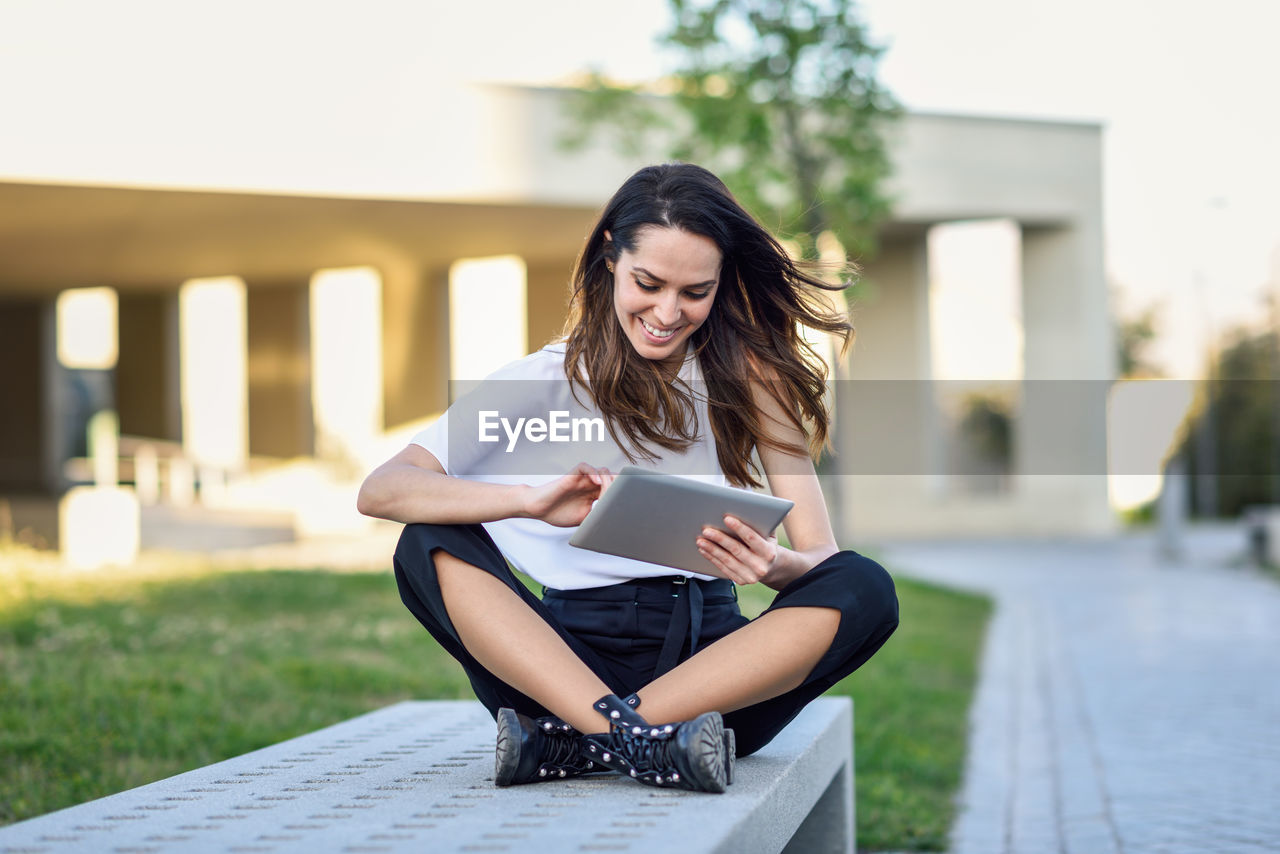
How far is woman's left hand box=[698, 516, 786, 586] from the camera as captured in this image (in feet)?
7.51

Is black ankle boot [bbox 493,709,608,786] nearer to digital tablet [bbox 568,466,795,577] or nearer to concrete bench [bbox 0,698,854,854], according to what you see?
concrete bench [bbox 0,698,854,854]

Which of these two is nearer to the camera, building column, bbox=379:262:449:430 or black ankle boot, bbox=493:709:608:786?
black ankle boot, bbox=493:709:608:786

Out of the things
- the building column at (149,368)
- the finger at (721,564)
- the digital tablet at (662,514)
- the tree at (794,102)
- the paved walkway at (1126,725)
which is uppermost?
the tree at (794,102)

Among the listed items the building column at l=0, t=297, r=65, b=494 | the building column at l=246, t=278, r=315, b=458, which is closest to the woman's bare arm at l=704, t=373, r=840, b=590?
the building column at l=246, t=278, r=315, b=458

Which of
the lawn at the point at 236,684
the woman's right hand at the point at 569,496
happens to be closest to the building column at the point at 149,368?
the lawn at the point at 236,684

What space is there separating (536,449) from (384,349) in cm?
2159

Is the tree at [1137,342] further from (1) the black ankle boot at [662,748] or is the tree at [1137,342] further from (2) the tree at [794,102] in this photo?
(1) the black ankle boot at [662,748]

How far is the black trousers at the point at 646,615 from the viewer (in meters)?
2.35

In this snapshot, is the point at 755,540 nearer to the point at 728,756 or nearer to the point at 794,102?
the point at 728,756

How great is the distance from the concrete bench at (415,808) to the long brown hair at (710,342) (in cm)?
A: 66

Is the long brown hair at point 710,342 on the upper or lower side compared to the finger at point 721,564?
upper

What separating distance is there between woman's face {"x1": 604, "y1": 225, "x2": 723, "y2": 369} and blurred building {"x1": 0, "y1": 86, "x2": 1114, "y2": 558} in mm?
17213

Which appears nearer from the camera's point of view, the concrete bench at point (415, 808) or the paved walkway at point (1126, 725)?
the concrete bench at point (415, 808)

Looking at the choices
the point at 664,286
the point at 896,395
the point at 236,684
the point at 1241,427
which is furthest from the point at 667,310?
the point at 1241,427
